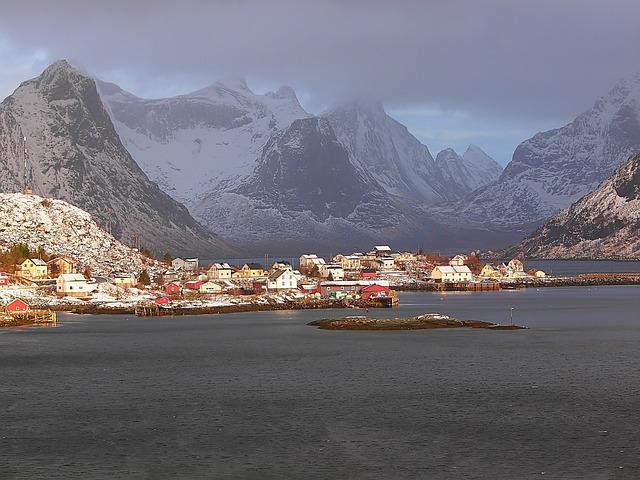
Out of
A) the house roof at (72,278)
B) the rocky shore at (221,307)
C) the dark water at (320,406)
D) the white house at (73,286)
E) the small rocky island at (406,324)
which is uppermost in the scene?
the house roof at (72,278)

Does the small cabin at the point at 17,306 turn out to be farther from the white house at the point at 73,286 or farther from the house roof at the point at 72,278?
the house roof at the point at 72,278

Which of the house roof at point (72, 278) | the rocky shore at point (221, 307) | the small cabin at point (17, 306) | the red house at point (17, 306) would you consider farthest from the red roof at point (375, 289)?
the red house at point (17, 306)

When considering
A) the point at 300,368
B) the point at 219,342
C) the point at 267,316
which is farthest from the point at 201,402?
the point at 267,316

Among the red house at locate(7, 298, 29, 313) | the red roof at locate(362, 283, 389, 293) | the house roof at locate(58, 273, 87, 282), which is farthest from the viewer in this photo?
the red roof at locate(362, 283, 389, 293)

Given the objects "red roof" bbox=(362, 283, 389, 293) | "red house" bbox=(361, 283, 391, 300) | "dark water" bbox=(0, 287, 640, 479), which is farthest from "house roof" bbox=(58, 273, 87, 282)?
"dark water" bbox=(0, 287, 640, 479)

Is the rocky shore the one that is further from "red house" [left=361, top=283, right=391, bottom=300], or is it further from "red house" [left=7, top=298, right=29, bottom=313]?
"red house" [left=7, top=298, right=29, bottom=313]

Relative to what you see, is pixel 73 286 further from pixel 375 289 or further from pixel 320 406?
pixel 320 406
